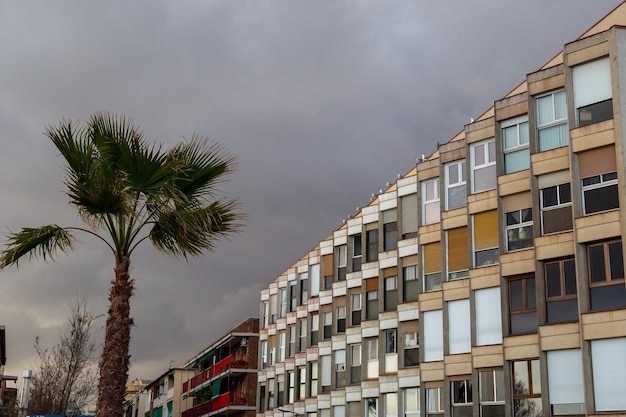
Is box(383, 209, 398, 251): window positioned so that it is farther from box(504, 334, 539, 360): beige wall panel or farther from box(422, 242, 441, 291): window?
box(504, 334, 539, 360): beige wall panel

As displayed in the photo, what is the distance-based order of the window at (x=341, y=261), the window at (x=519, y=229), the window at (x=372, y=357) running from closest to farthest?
1. the window at (x=519, y=229)
2. the window at (x=372, y=357)
3. the window at (x=341, y=261)

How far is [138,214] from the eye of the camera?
15.5 m

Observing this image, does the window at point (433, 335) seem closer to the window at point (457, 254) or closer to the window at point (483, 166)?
the window at point (457, 254)

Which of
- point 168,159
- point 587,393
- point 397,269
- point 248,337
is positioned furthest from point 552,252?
point 248,337

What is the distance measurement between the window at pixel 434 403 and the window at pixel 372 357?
7008mm

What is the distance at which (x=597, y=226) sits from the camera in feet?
97.7

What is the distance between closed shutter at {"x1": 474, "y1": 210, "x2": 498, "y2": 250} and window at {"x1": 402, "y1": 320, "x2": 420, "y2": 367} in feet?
25.1

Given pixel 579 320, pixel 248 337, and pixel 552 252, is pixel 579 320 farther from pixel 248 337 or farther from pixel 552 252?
pixel 248 337

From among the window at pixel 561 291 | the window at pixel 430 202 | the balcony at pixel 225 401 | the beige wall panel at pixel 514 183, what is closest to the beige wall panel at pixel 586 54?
the beige wall panel at pixel 514 183

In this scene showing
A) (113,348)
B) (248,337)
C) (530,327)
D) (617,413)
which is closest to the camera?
(113,348)

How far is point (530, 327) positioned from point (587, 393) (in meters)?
4.23

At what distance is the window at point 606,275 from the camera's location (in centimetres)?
2900

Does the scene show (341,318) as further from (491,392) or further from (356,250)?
Answer: (491,392)

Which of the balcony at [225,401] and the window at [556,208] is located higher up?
the window at [556,208]
